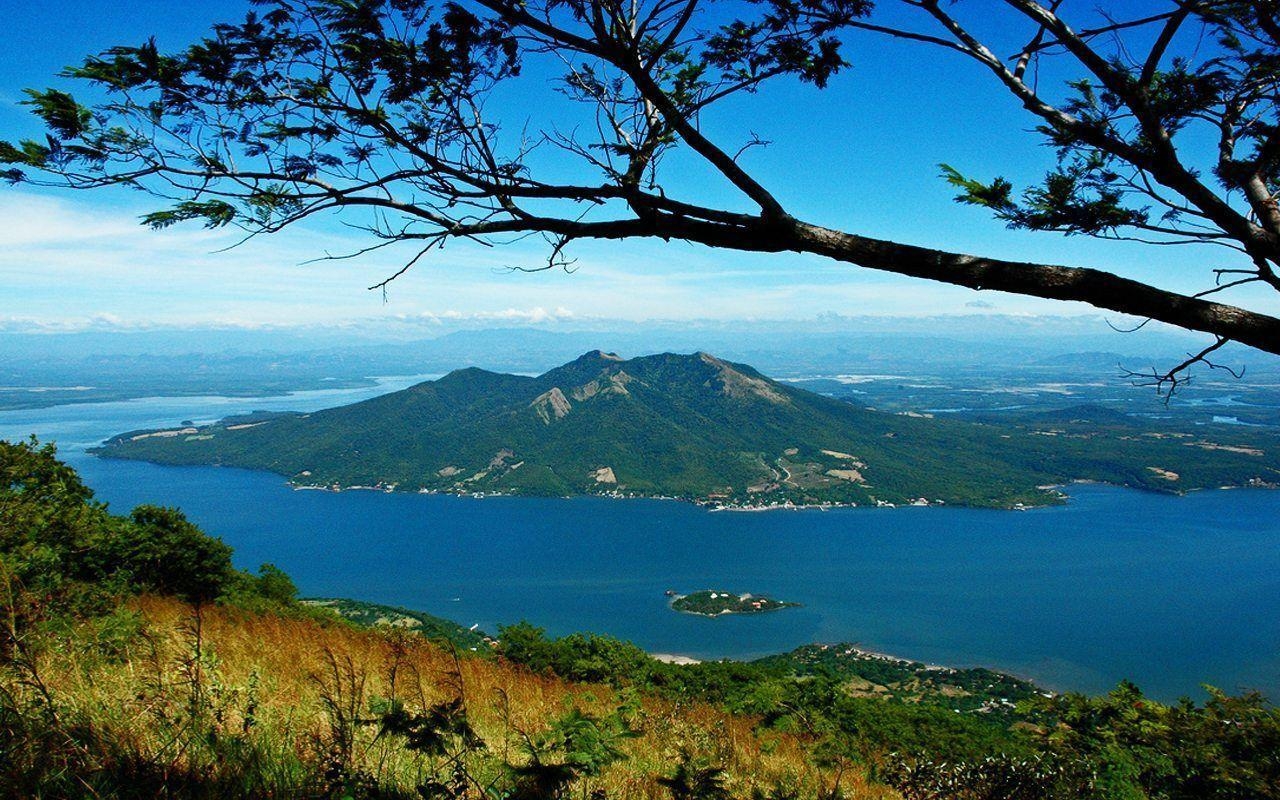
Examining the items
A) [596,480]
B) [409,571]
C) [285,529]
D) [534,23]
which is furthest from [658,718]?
[596,480]

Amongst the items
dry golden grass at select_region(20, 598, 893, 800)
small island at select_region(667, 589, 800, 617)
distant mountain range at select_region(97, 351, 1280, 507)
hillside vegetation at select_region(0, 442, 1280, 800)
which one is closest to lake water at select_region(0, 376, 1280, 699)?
small island at select_region(667, 589, 800, 617)

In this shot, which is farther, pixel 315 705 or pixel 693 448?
pixel 693 448

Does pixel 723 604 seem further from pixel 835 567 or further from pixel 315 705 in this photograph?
pixel 315 705

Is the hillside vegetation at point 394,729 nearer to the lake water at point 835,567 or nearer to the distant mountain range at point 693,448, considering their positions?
the lake water at point 835,567

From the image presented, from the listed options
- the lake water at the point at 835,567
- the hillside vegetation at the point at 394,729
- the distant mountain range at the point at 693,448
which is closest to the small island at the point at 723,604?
the lake water at the point at 835,567

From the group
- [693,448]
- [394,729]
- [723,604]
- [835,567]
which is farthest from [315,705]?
[693,448]

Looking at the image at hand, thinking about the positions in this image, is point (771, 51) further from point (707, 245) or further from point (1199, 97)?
point (1199, 97)

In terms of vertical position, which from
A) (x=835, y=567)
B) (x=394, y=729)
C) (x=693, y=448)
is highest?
(x=394, y=729)

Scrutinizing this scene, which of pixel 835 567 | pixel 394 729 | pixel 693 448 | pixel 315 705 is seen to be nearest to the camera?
pixel 394 729

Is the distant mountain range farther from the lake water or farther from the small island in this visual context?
the small island
